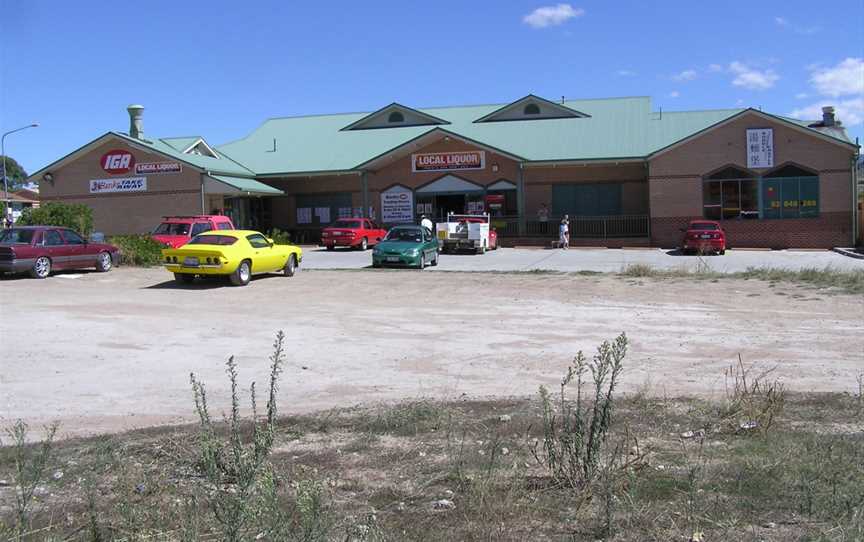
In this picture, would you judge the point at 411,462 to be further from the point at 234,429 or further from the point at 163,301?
the point at 163,301

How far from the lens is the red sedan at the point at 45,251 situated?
2080cm

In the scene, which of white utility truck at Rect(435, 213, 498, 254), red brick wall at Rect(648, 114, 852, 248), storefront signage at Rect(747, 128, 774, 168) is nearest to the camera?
→ white utility truck at Rect(435, 213, 498, 254)

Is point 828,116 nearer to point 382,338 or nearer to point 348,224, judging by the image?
point 348,224

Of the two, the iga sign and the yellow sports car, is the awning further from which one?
the yellow sports car

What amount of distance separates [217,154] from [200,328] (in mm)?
33650

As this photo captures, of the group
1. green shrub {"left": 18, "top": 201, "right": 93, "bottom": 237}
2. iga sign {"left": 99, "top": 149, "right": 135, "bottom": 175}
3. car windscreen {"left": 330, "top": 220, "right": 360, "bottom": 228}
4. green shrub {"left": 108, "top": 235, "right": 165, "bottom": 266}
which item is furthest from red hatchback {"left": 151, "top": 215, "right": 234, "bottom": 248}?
iga sign {"left": 99, "top": 149, "right": 135, "bottom": 175}

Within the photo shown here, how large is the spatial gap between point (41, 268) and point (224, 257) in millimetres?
5770

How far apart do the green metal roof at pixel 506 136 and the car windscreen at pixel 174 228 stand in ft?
51.0

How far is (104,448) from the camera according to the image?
20.6 ft

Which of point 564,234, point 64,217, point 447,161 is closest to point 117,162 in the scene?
point 64,217

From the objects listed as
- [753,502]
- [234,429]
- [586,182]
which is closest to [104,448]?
[234,429]

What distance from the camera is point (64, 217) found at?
26531 millimetres

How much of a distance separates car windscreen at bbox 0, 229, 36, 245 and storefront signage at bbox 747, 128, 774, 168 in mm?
30248

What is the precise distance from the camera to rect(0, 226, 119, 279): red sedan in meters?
20.8
